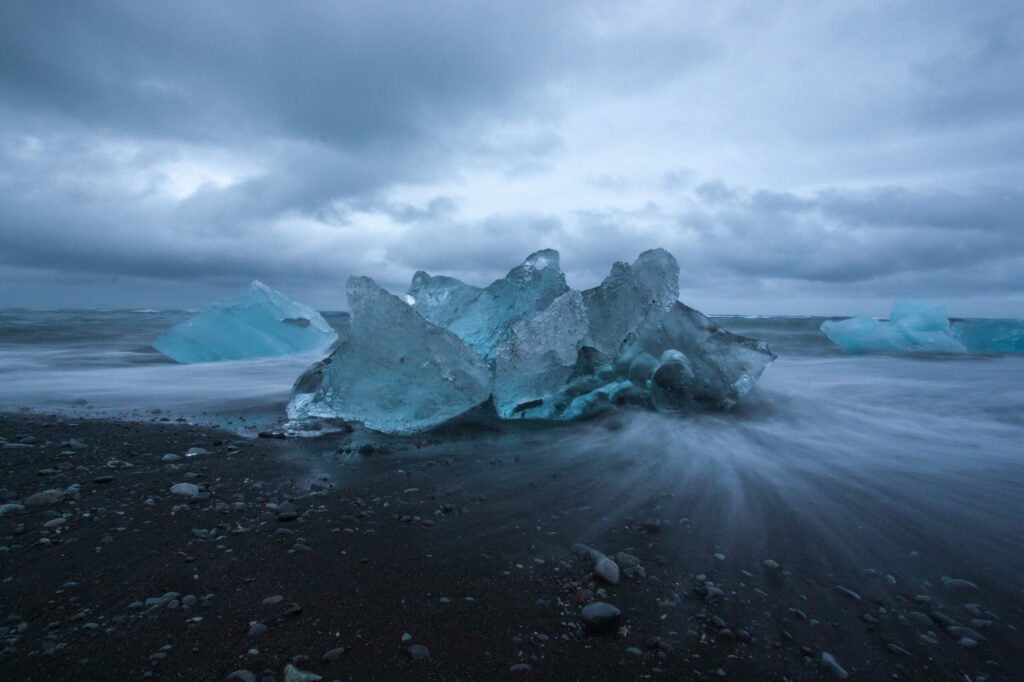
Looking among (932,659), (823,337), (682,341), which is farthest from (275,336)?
(823,337)

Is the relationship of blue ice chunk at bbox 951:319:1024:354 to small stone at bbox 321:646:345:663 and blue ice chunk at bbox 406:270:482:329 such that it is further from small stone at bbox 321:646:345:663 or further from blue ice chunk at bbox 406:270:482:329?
small stone at bbox 321:646:345:663

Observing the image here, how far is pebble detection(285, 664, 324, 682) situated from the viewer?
125cm

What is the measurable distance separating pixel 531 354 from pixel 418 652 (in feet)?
9.66

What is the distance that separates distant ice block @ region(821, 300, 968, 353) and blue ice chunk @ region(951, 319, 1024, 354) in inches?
21.3

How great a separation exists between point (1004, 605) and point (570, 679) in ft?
5.12

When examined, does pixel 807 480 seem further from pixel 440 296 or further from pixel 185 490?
pixel 440 296

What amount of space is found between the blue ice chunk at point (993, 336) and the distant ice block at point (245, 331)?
606 inches

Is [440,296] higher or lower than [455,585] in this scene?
higher

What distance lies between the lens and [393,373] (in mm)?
3963

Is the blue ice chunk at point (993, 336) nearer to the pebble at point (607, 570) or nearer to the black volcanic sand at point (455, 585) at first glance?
the black volcanic sand at point (455, 585)

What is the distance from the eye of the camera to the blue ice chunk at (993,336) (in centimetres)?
1204

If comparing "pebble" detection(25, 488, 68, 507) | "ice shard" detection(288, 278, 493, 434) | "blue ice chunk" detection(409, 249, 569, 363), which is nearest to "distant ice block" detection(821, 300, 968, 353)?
"blue ice chunk" detection(409, 249, 569, 363)

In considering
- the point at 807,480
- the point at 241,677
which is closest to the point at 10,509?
the point at 241,677

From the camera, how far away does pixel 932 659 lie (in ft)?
4.75
